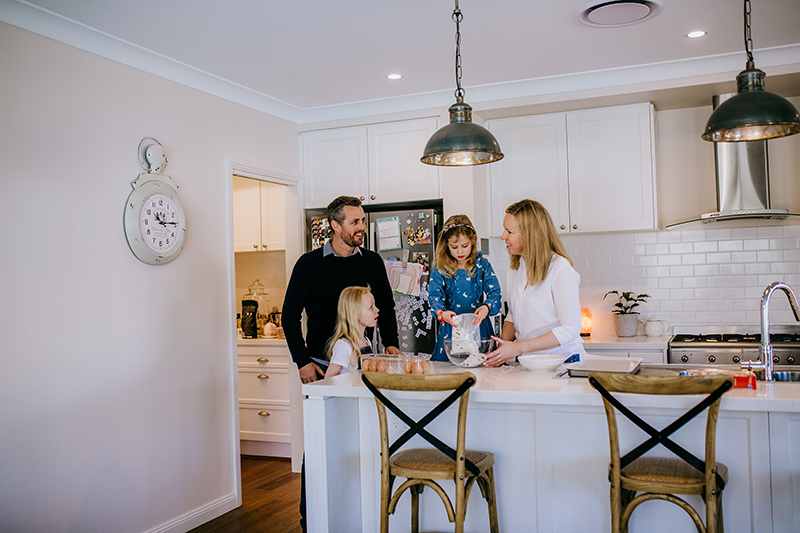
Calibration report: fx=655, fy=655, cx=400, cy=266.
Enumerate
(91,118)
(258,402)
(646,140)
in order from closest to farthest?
1. (91,118)
2. (646,140)
3. (258,402)

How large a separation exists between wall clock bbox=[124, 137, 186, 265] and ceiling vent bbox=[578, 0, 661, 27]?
2227mm

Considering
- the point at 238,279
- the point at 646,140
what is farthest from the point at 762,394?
the point at 238,279

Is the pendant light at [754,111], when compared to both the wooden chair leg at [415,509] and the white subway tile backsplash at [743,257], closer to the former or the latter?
the wooden chair leg at [415,509]

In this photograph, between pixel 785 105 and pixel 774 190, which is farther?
pixel 774 190

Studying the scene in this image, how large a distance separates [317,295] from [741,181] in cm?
279

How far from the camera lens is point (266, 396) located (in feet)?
16.1

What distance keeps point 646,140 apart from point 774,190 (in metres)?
0.93

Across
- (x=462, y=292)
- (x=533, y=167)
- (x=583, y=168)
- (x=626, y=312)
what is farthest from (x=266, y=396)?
(x=583, y=168)

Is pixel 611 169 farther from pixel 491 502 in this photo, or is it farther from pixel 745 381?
pixel 491 502

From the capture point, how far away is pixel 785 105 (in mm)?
2332

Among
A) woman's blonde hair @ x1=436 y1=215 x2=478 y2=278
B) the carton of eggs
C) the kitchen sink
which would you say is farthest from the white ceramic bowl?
woman's blonde hair @ x1=436 y1=215 x2=478 y2=278

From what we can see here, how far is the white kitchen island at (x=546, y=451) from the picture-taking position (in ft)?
6.83

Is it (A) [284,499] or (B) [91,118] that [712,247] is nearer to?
(A) [284,499]

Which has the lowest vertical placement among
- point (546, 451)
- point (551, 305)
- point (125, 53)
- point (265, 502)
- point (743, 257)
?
point (265, 502)
